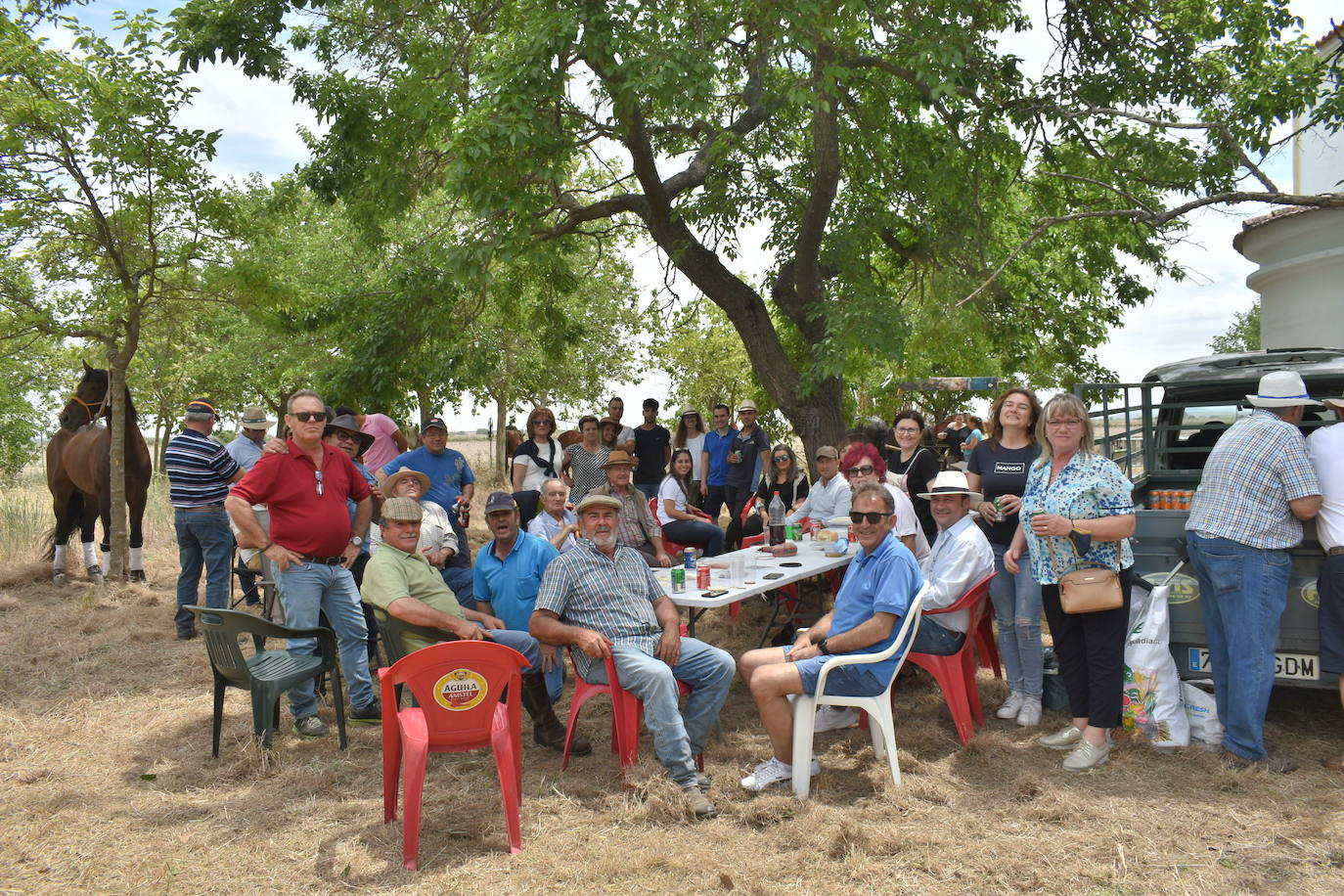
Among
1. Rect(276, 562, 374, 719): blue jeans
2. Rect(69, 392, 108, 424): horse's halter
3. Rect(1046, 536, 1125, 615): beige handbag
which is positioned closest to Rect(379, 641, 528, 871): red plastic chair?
Rect(276, 562, 374, 719): blue jeans

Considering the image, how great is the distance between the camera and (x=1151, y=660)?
4766 millimetres

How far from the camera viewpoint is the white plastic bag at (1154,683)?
471 cm

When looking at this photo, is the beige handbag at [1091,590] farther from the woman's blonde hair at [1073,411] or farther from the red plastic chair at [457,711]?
the red plastic chair at [457,711]

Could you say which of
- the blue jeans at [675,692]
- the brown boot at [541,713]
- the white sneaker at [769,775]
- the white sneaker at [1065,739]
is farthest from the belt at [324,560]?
the white sneaker at [1065,739]

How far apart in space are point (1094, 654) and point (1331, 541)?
A: 3.79 feet

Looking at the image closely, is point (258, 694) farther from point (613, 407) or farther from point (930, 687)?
point (613, 407)

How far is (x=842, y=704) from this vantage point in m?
4.38

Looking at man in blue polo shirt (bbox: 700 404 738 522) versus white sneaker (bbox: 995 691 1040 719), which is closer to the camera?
white sneaker (bbox: 995 691 1040 719)

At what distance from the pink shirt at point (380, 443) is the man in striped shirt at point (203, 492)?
3.61 ft

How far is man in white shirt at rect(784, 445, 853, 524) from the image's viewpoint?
7.36 m

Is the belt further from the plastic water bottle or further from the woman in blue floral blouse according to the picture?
the woman in blue floral blouse

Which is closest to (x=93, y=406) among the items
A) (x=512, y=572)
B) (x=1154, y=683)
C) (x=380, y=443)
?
(x=380, y=443)

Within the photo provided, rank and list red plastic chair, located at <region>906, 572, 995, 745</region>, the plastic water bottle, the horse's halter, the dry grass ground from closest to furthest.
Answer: the dry grass ground < red plastic chair, located at <region>906, 572, 995, 745</region> < the plastic water bottle < the horse's halter

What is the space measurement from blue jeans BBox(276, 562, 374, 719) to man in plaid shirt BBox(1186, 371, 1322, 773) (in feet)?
14.8
